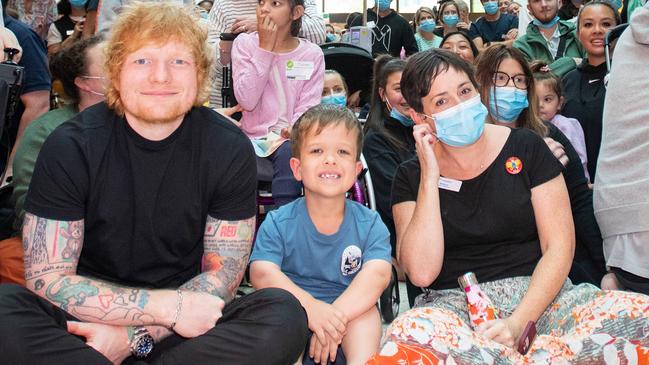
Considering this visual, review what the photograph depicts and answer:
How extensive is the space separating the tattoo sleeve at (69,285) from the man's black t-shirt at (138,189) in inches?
2.0

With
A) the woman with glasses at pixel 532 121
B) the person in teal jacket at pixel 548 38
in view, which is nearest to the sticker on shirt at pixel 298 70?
the woman with glasses at pixel 532 121

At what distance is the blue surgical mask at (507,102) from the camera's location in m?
3.34

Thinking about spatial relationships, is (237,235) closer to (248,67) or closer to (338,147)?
(338,147)

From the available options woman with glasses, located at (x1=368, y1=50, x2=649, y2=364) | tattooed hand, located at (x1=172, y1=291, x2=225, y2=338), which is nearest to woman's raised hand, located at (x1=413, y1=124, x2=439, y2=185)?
woman with glasses, located at (x1=368, y1=50, x2=649, y2=364)

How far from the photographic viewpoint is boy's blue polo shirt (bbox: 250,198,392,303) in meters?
2.67

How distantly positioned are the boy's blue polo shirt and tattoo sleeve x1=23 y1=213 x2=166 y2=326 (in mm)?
531

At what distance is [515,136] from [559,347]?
2.69ft

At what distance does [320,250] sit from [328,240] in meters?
0.04

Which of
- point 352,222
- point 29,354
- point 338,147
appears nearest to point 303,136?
point 338,147

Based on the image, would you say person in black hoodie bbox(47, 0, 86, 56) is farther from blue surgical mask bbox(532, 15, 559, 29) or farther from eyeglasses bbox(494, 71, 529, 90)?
eyeglasses bbox(494, 71, 529, 90)

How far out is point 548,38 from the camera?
19.9 ft

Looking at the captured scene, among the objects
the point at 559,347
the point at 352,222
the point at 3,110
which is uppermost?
the point at 3,110

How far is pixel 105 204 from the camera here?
2342 millimetres

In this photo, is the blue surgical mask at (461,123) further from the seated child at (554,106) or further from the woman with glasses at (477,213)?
the seated child at (554,106)
